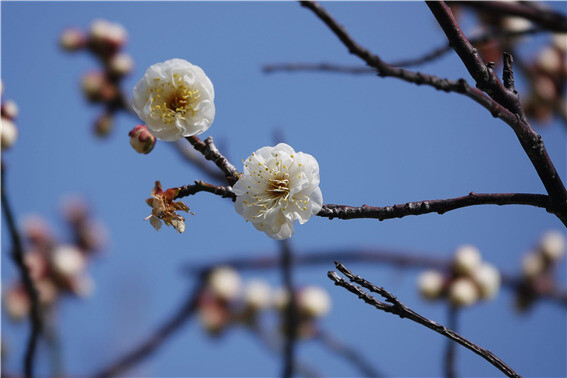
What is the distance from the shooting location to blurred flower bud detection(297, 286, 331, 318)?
2.59 m

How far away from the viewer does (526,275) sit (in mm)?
2869

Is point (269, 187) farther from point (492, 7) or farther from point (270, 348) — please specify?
point (270, 348)

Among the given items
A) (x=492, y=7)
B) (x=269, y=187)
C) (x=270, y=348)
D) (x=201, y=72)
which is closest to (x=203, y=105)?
(x=201, y=72)

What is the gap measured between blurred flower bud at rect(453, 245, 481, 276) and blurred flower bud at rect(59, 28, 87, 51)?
2084 millimetres

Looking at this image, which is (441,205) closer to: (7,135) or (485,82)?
(485,82)

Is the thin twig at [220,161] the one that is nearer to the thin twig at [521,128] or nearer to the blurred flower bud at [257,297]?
the thin twig at [521,128]

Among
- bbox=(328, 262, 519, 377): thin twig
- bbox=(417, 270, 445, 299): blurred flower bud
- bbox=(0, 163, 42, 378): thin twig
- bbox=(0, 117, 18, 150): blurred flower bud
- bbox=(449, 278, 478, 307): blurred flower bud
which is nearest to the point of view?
bbox=(328, 262, 519, 377): thin twig

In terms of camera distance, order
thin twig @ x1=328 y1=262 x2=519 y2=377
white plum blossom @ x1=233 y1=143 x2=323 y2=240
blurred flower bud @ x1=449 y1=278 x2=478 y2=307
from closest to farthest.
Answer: thin twig @ x1=328 y1=262 x2=519 y2=377 < white plum blossom @ x1=233 y1=143 x2=323 y2=240 < blurred flower bud @ x1=449 y1=278 x2=478 y2=307

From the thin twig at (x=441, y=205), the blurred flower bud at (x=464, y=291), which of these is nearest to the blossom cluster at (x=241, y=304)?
the blurred flower bud at (x=464, y=291)

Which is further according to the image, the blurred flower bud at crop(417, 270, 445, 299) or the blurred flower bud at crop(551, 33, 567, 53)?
the blurred flower bud at crop(551, 33, 567, 53)

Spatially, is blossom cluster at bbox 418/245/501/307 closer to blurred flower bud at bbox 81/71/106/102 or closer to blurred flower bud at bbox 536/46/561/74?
blurred flower bud at bbox 536/46/561/74

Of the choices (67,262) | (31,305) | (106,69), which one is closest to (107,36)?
(106,69)

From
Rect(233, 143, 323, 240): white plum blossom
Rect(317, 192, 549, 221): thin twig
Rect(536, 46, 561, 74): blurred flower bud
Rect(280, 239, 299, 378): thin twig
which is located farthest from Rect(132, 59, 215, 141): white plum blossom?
Rect(536, 46, 561, 74): blurred flower bud

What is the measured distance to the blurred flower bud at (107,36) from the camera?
2.64 meters
